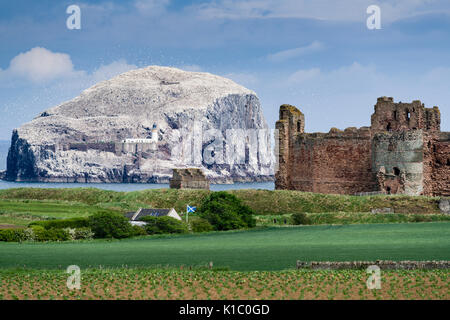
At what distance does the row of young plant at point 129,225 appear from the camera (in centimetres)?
4469

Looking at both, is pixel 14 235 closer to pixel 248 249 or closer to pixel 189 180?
pixel 248 249

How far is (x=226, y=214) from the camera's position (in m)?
53.0

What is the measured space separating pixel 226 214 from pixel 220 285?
26.3 metres

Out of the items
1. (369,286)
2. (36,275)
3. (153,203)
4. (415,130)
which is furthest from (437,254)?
(153,203)

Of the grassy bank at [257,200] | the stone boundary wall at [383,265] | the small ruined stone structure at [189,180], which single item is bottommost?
the stone boundary wall at [383,265]

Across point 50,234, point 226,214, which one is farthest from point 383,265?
point 226,214

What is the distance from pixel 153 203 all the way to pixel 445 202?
25.9 m

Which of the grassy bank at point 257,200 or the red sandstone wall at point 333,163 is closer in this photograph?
the grassy bank at point 257,200

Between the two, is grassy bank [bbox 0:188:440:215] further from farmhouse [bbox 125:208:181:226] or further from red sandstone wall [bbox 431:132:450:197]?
red sandstone wall [bbox 431:132:450:197]

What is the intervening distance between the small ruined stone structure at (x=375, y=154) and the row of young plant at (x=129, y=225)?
17.0 metres

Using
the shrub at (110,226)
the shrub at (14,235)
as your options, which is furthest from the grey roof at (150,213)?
the shrub at (14,235)

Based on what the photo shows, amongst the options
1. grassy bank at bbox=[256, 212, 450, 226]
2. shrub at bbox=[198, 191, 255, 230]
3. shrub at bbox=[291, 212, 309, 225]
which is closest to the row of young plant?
shrub at bbox=[198, 191, 255, 230]

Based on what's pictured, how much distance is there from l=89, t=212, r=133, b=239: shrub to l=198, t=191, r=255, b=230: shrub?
7809mm

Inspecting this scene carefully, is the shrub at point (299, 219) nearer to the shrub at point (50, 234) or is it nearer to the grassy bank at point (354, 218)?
the grassy bank at point (354, 218)
